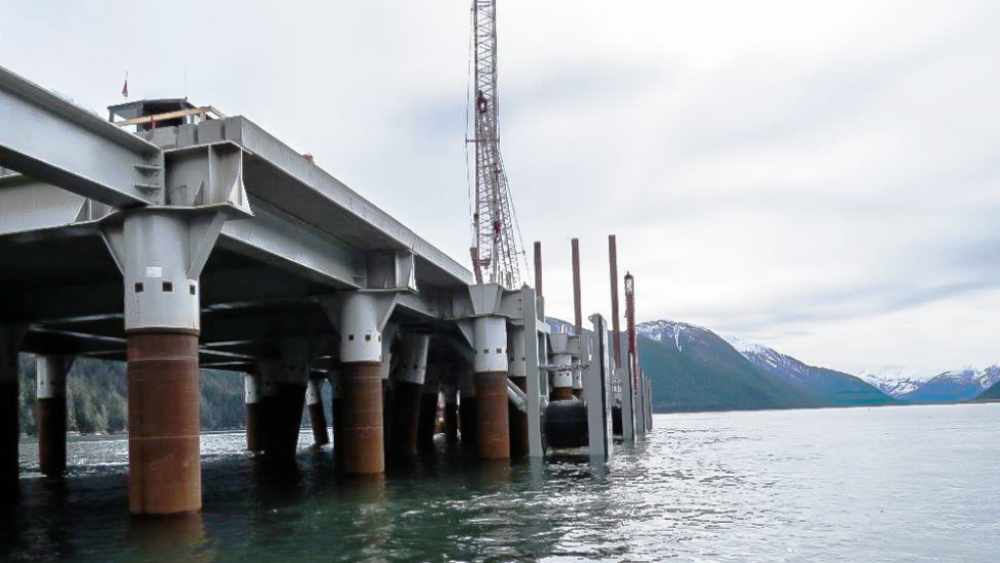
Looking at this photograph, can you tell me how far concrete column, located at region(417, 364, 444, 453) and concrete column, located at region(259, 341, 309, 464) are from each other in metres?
20.3

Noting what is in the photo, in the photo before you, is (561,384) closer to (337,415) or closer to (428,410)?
(428,410)

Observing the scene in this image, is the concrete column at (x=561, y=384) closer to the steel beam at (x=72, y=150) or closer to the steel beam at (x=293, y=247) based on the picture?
the steel beam at (x=293, y=247)

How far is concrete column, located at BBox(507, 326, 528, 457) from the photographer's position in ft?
202

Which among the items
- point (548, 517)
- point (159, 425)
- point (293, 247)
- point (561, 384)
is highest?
point (293, 247)

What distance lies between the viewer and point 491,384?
2132 inches

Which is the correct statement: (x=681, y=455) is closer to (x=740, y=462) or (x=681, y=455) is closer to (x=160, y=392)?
(x=740, y=462)

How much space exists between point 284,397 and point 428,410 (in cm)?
2680

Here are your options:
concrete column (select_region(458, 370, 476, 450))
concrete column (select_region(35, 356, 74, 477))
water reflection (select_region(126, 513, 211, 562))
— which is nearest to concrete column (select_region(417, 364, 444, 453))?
concrete column (select_region(458, 370, 476, 450))

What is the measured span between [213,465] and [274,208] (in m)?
36.2

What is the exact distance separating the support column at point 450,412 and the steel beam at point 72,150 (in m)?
89.4

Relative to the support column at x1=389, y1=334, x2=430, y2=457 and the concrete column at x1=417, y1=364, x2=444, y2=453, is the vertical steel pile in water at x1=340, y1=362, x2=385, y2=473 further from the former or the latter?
the concrete column at x1=417, y1=364, x2=444, y2=453

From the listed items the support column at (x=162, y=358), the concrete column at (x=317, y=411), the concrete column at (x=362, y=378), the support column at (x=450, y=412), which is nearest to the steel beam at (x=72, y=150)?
the support column at (x=162, y=358)

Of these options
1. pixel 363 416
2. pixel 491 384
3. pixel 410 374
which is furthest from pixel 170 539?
pixel 410 374

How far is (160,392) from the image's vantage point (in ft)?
83.8
